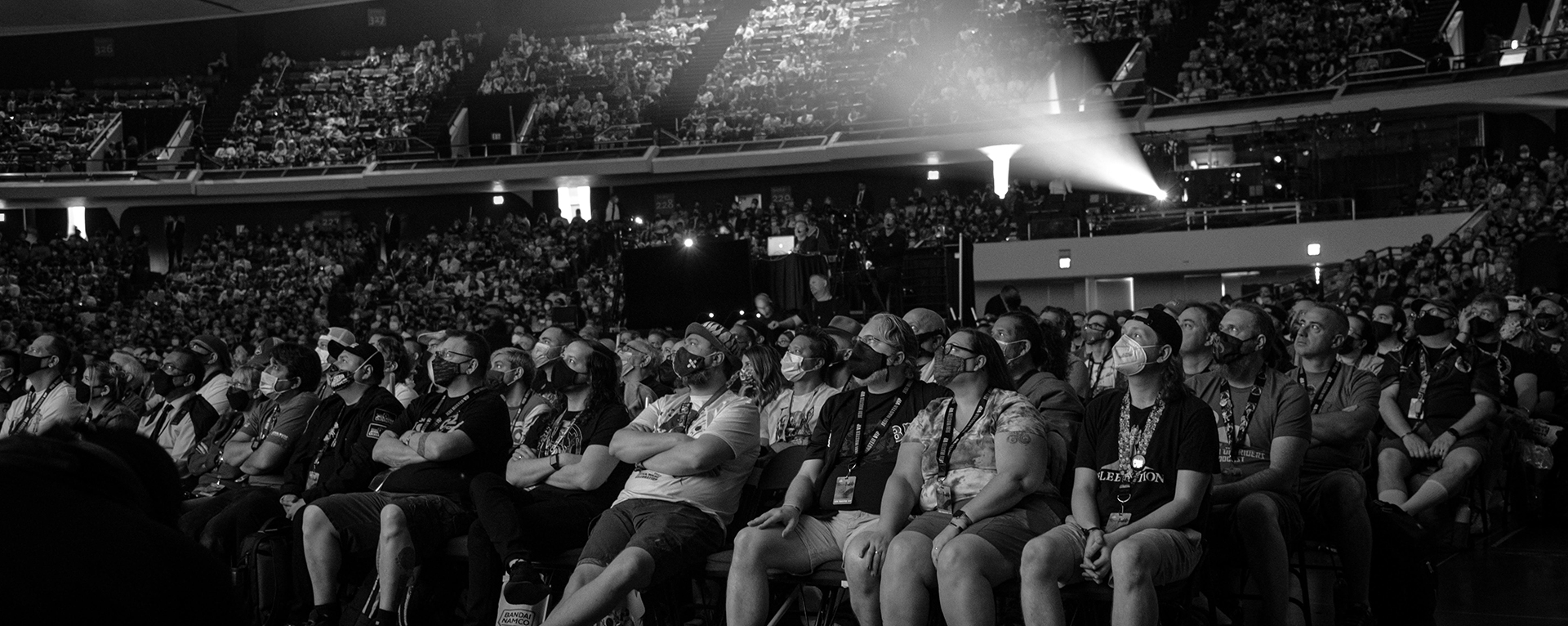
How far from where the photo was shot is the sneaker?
4918 millimetres

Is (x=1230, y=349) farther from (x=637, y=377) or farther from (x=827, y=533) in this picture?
(x=637, y=377)

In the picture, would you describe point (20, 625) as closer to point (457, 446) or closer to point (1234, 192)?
point (457, 446)

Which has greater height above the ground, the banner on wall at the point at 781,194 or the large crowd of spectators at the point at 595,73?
the large crowd of spectators at the point at 595,73

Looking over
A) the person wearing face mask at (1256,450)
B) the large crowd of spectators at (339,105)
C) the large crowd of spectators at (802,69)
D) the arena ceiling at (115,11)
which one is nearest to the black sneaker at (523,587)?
the person wearing face mask at (1256,450)

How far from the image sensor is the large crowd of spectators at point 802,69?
1054 inches

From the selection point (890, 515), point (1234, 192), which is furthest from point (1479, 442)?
point (1234, 192)

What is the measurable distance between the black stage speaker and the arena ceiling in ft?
71.4

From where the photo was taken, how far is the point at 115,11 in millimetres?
34188

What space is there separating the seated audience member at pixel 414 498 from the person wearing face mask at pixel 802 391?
4.08 ft

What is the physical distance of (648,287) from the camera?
54.9 ft

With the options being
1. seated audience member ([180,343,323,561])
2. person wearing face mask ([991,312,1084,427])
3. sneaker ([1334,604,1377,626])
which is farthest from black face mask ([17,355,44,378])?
sneaker ([1334,604,1377,626])

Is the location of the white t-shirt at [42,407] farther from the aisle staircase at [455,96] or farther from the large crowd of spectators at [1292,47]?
the aisle staircase at [455,96]

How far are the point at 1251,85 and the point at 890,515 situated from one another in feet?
66.4

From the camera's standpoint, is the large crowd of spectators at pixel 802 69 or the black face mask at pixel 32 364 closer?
the black face mask at pixel 32 364
